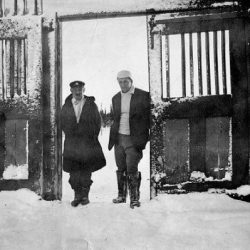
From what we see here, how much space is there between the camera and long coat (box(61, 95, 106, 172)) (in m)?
3.43

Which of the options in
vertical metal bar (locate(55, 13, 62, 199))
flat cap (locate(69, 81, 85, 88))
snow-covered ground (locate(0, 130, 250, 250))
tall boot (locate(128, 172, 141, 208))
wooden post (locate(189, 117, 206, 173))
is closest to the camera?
snow-covered ground (locate(0, 130, 250, 250))

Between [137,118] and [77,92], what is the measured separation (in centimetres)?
65

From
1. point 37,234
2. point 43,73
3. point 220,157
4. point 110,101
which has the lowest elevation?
point 37,234

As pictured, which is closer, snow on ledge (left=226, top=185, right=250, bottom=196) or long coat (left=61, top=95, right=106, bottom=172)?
snow on ledge (left=226, top=185, right=250, bottom=196)

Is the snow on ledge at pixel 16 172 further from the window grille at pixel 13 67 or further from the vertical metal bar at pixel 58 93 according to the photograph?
the window grille at pixel 13 67

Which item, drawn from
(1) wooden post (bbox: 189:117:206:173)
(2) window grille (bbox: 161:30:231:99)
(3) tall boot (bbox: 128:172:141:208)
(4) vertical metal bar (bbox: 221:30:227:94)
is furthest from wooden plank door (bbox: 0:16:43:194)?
(4) vertical metal bar (bbox: 221:30:227:94)

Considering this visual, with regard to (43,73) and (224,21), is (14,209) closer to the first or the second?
(43,73)

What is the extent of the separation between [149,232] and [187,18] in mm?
2000

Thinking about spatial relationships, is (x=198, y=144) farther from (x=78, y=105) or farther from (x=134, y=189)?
(x=78, y=105)

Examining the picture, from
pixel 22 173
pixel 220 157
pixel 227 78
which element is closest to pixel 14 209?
pixel 22 173

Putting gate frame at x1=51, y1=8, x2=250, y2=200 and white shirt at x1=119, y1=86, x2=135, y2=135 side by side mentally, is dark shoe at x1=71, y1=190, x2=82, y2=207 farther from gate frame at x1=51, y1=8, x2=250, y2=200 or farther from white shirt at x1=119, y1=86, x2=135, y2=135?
white shirt at x1=119, y1=86, x2=135, y2=135

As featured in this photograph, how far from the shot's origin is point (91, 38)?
3.32 meters

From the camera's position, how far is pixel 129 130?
3.35 meters

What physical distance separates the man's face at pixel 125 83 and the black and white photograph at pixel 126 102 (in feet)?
0.04
